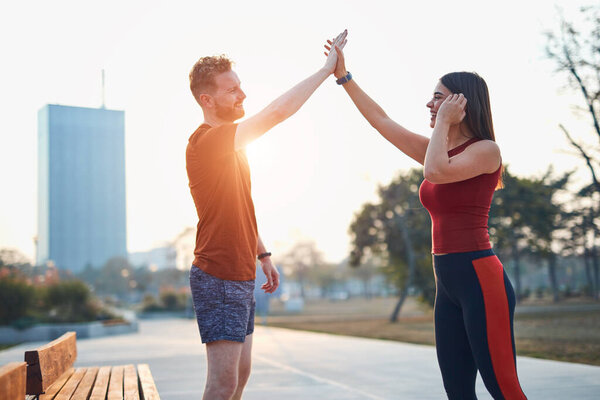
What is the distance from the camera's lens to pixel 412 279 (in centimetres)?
2689

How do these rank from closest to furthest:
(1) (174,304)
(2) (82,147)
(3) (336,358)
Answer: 1. (3) (336,358)
2. (1) (174,304)
3. (2) (82,147)

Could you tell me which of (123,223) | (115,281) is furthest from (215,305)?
(115,281)

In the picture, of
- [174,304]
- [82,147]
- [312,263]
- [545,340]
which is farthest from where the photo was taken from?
[312,263]

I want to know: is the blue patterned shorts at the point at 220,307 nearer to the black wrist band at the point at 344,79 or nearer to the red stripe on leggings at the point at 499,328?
the red stripe on leggings at the point at 499,328

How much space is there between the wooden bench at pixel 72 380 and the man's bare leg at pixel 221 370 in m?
1.18

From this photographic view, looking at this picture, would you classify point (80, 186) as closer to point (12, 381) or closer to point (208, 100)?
point (208, 100)

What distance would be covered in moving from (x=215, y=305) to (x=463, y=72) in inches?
60.4

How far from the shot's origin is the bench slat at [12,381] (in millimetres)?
2057

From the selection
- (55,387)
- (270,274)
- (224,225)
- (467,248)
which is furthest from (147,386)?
(467,248)

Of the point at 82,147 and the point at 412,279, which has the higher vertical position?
the point at 82,147

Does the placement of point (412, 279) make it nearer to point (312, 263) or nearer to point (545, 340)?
point (545, 340)

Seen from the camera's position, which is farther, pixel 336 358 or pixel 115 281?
pixel 115 281

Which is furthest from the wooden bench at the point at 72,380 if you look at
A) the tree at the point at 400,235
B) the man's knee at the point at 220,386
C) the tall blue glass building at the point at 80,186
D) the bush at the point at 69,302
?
the tall blue glass building at the point at 80,186

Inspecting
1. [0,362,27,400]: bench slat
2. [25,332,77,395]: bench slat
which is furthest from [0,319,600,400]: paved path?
[0,362,27,400]: bench slat
